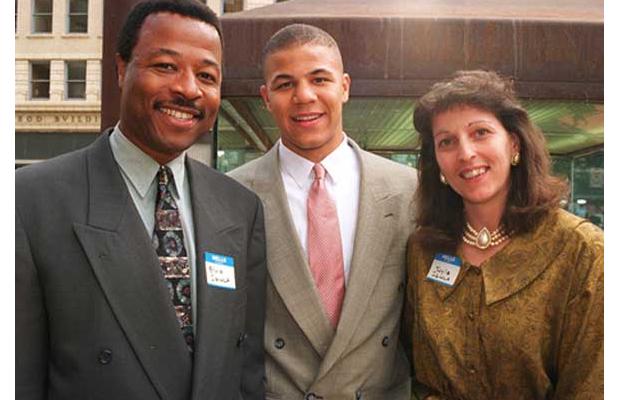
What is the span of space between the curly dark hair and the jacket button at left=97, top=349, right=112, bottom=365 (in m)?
1.17

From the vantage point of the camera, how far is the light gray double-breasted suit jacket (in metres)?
2.32

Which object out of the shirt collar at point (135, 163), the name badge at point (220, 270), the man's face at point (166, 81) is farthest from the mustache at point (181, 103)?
the name badge at point (220, 270)

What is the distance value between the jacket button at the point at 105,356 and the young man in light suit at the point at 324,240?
72cm

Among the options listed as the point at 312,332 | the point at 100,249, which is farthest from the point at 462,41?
the point at 100,249

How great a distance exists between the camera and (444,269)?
2.26 meters

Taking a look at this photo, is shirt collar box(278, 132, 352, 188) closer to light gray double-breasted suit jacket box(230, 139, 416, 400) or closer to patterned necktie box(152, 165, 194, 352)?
light gray double-breasted suit jacket box(230, 139, 416, 400)

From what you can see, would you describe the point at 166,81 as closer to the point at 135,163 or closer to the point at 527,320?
the point at 135,163

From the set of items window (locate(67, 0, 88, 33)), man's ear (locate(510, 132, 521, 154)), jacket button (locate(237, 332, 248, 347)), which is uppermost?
window (locate(67, 0, 88, 33))

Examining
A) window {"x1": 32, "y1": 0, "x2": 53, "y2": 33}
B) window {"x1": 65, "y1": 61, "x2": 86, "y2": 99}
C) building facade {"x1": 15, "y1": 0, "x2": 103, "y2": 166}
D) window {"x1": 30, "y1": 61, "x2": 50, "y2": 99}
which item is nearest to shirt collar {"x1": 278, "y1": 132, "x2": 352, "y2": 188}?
building facade {"x1": 15, "y1": 0, "x2": 103, "y2": 166}

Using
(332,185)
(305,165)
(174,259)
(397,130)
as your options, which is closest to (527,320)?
(332,185)

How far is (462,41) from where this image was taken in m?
6.88

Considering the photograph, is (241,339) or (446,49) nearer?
(241,339)

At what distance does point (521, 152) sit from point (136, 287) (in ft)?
4.52

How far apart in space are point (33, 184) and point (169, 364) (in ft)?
2.16
